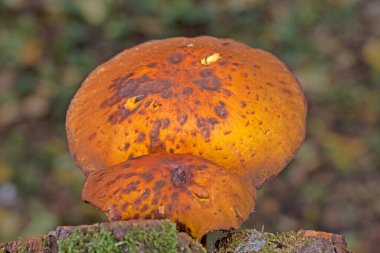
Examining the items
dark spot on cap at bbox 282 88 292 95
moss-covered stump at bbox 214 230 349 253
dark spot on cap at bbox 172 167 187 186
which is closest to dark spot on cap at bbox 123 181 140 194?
dark spot on cap at bbox 172 167 187 186

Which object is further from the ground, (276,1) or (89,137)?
(89,137)

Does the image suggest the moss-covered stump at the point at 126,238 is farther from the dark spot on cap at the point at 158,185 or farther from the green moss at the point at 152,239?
the dark spot on cap at the point at 158,185

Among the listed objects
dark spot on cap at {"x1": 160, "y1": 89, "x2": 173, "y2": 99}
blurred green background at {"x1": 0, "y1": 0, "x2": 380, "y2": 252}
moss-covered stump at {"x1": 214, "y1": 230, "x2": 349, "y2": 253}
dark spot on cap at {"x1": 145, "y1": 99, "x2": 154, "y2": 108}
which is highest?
dark spot on cap at {"x1": 160, "y1": 89, "x2": 173, "y2": 99}

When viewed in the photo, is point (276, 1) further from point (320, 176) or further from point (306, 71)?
point (320, 176)

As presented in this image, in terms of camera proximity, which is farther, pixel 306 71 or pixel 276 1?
pixel 276 1

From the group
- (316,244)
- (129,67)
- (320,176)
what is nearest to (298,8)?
(320,176)

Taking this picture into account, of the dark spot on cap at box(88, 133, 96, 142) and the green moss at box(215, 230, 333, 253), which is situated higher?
the dark spot on cap at box(88, 133, 96, 142)

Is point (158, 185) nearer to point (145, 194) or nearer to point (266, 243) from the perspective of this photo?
point (145, 194)

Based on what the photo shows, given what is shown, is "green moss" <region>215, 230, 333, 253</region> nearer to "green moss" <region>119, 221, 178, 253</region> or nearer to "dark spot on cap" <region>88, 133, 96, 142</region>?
"green moss" <region>119, 221, 178, 253</region>

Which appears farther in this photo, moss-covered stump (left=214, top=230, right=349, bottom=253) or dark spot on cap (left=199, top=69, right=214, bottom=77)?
dark spot on cap (left=199, top=69, right=214, bottom=77)
